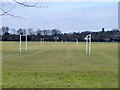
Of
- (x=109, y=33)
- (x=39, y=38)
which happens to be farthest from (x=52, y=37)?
(x=109, y=33)

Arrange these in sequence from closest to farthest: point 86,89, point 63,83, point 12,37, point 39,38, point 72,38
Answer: point 86,89 < point 63,83 < point 12,37 < point 39,38 < point 72,38

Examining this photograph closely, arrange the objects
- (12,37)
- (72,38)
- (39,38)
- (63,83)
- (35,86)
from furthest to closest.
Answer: (72,38) < (39,38) < (12,37) < (63,83) < (35,86)

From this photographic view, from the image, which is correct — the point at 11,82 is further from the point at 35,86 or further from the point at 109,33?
the point at 109,33

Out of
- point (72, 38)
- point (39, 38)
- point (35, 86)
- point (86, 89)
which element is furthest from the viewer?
point (72, 38)

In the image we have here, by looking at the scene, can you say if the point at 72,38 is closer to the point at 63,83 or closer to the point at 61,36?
the point at 61,36

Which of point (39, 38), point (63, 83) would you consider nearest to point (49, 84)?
point (63, 83)

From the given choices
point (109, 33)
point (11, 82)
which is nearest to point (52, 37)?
point (109, 33)

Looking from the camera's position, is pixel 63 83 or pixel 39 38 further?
pixel 39 38

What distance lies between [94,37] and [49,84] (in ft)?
391

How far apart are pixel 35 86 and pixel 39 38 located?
379ft

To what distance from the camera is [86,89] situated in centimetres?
757

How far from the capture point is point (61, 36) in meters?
134

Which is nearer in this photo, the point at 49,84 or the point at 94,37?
the point at 49,84

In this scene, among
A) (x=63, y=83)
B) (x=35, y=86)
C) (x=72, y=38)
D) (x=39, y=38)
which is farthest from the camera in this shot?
(x=72, y=38)
